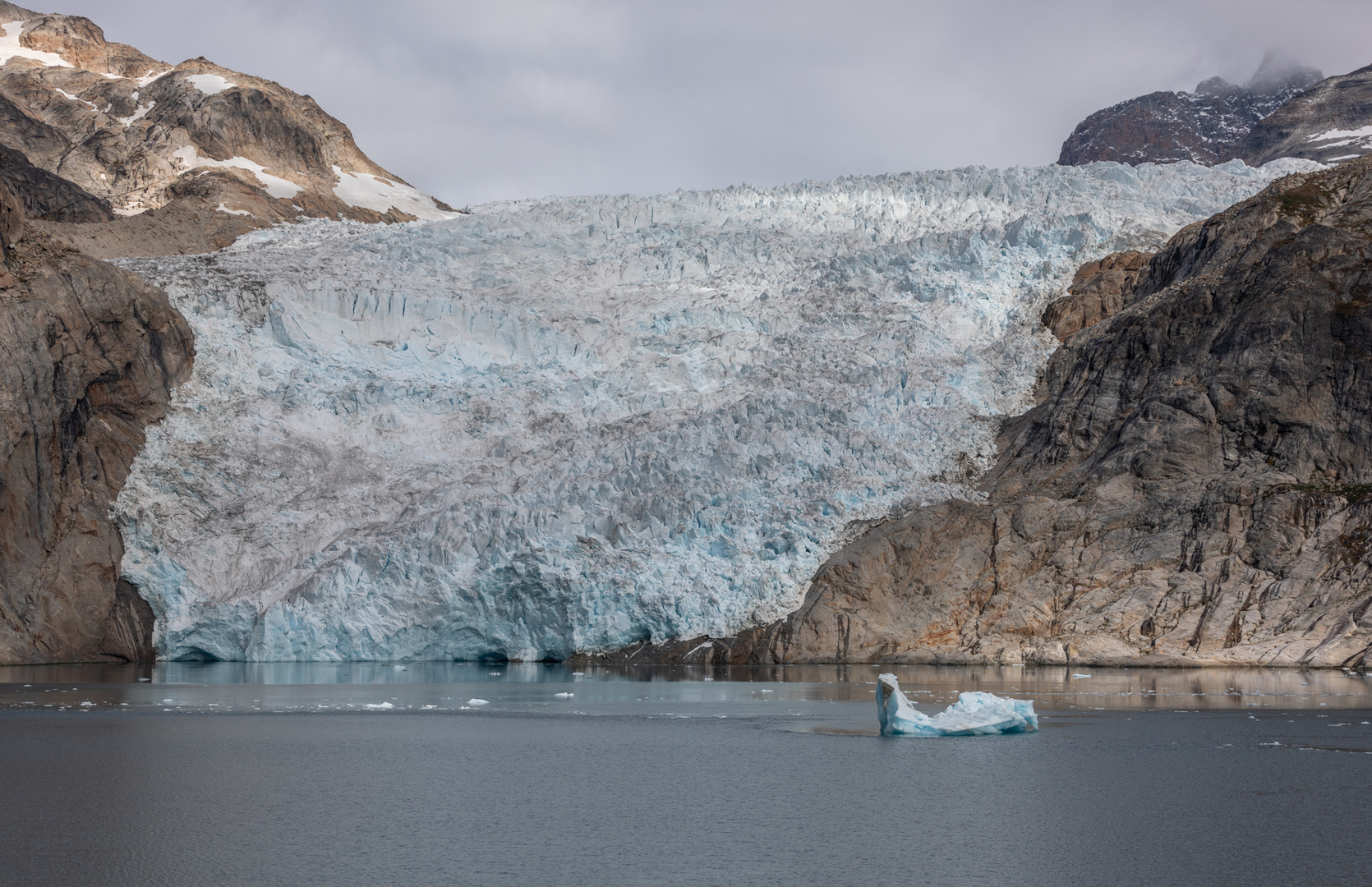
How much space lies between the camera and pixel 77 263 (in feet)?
141

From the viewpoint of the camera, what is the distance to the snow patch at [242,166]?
6775 cm

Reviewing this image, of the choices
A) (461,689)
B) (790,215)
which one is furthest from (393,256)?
(461,689)

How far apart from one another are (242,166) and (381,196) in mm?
7962

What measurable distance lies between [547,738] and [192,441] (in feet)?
94.6

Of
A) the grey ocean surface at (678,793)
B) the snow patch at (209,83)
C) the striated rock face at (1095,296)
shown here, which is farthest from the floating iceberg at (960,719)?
the snow patch at (209,83)

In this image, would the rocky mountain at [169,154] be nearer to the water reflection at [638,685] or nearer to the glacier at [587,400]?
the glacier at [587,400]

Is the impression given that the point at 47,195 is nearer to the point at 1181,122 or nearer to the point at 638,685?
the point at 638,685

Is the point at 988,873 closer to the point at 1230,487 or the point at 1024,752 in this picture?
the point at 1024,752

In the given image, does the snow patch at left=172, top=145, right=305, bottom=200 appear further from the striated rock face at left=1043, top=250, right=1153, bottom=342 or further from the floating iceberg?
the floating iceberg

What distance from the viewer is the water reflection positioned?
2341 centimetres

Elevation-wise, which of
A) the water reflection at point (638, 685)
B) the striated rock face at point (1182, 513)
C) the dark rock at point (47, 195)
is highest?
the dark rock at point (47, 195)

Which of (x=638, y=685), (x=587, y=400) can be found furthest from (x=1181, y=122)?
(x=638, y=685)

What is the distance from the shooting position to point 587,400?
45844 millimetres

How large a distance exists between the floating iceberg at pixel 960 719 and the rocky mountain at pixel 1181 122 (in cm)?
10917
